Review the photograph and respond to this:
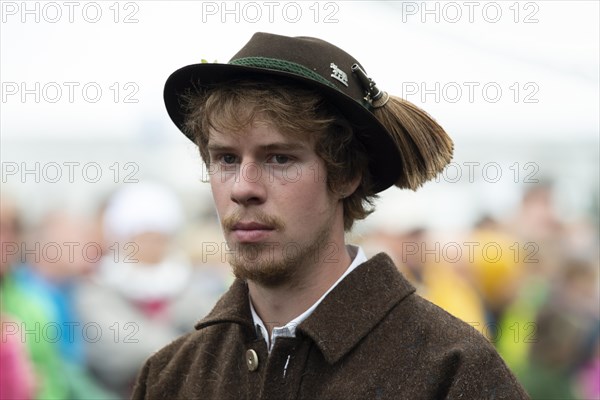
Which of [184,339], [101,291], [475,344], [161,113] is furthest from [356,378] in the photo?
[161,113]

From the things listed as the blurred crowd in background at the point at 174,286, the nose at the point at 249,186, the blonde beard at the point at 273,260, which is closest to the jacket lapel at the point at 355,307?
the blonde beard at the point at 273,260

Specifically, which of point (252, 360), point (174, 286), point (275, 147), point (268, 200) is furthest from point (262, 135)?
point (174, 286)

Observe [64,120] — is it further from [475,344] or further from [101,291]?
[475,344]

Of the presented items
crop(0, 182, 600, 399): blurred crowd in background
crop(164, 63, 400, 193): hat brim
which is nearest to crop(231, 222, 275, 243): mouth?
crop(164, 63, 400, 193): hat brim

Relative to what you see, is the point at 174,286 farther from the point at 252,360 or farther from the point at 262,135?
the point at 262,135

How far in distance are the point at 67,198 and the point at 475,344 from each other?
365cm

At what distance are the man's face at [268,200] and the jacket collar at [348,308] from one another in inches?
5.0

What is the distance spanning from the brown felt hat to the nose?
262 mm

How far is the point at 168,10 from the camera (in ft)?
20.4

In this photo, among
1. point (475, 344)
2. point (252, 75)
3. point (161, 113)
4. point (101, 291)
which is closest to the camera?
point (475, 344)

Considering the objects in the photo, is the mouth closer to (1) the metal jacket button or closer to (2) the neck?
(2) the neck

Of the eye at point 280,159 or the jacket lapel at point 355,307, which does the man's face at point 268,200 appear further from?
the jacket lapel at point 355,307

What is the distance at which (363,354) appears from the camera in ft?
8.86

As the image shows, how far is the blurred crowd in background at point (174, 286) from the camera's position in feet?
17.2
